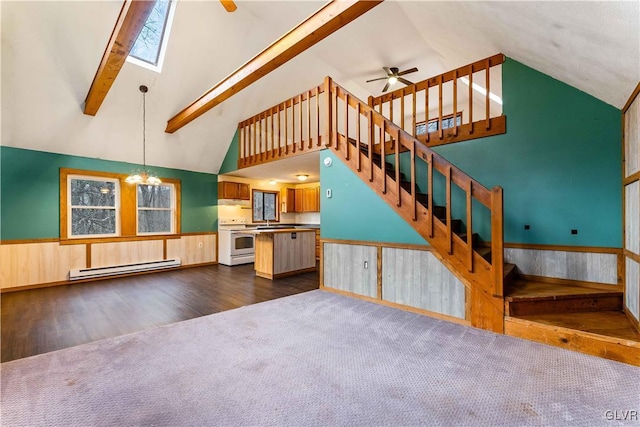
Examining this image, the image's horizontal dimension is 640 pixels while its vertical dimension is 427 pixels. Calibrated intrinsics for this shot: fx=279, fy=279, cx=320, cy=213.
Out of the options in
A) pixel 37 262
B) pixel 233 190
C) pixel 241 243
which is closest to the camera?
pixel 37 262

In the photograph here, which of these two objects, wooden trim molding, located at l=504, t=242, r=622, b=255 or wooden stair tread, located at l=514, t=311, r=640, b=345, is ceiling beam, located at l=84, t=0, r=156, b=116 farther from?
wooden trim molding, located at l=504, t=242, r=622, b=255

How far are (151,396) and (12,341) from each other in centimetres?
205

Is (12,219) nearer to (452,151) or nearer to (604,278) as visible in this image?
(452,151)

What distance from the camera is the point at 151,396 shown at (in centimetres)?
178

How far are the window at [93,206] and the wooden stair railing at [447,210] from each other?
4.77 meters

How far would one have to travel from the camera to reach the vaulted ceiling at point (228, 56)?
2307 mm

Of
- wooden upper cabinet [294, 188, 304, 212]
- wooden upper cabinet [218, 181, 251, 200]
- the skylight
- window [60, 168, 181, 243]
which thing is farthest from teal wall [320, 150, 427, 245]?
wooden upper cabinet [294, 188, 304, 212]

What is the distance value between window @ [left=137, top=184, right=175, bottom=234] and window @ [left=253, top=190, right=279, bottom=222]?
2275mm

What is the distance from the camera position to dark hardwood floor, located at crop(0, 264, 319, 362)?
280 centimetres

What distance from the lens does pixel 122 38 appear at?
2.92 metres

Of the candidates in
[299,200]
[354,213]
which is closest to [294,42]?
[354,213]

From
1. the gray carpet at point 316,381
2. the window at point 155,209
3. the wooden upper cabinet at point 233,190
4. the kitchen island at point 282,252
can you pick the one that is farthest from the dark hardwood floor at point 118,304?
the wooden upper cabinet at point 233,190

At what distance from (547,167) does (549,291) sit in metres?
1.48

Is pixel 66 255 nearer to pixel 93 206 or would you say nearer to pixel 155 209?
pixel 93 206
